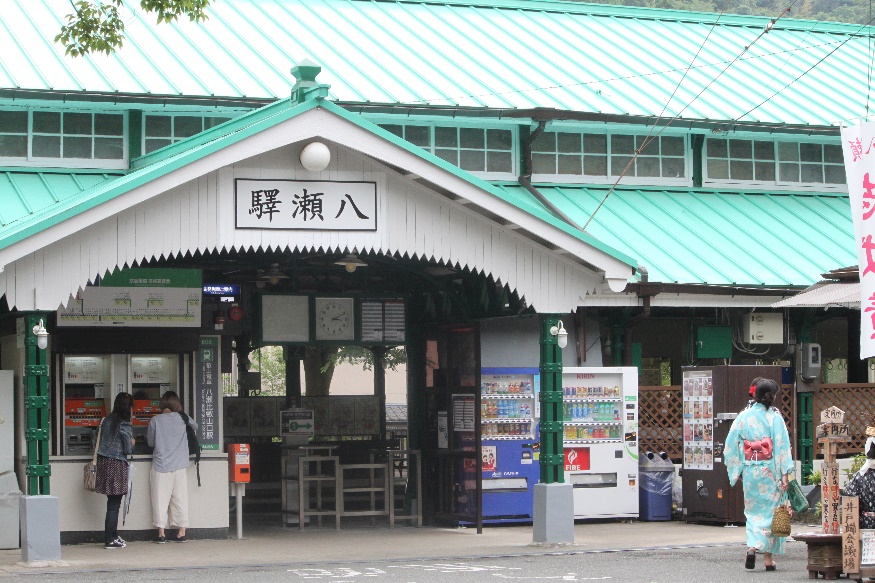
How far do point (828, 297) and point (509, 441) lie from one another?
4.31 m

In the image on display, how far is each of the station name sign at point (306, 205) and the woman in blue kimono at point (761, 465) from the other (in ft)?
14.1

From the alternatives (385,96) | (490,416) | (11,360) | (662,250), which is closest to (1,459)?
(11,360)

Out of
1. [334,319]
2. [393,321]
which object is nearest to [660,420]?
[393,321]

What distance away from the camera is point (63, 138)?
18219 millimetres

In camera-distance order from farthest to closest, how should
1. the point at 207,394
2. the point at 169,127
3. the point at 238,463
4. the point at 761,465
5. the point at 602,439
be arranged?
the point at 169,127, the point at 602,439, the point at 207,394, the point at 238,463, the point at 761,465

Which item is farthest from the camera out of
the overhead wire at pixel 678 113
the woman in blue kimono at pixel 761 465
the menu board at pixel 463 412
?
the overhead wire at pixel 678 113

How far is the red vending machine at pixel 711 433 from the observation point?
17.0 metres

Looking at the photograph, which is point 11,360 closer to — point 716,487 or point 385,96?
point 385,96

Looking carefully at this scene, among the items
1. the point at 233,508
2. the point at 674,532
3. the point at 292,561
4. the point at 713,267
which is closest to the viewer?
the point at 292,561

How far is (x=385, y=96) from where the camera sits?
19.7m

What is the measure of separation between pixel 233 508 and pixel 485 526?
553 centimetres

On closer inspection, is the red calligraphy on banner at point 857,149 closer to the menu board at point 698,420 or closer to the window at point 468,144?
the menu board at point 698,420

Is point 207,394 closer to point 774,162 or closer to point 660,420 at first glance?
point 660,420

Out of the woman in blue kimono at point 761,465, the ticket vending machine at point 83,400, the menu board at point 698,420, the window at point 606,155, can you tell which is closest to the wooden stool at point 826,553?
the woman in blue kimono at point 761,465
